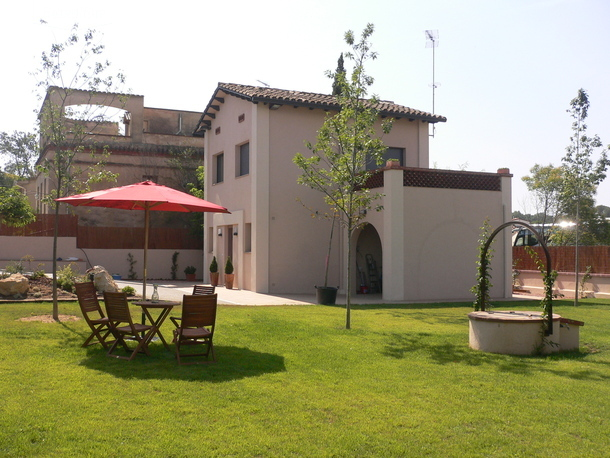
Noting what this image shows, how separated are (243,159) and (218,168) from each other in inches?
116

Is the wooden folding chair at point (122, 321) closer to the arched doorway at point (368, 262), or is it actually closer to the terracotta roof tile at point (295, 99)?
the terracotta roof tile at point (295, 99)

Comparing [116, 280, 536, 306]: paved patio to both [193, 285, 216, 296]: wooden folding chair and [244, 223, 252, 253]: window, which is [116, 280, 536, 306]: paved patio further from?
[193, 285, 216, 296]: wooden folding chair

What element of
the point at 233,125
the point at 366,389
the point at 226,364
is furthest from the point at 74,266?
the point at 366,389

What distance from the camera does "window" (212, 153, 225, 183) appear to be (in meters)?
22.9

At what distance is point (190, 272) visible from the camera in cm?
2528

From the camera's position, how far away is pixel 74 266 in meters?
22.6

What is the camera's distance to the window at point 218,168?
22.9 metres

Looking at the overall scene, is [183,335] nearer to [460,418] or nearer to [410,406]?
[410,406]

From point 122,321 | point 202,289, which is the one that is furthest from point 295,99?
point 122,321

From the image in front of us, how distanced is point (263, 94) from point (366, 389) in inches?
555

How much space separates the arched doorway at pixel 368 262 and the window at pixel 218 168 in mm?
6396

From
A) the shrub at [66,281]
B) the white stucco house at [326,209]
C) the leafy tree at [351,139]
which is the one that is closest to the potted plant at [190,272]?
the white stucco house at [326,209]

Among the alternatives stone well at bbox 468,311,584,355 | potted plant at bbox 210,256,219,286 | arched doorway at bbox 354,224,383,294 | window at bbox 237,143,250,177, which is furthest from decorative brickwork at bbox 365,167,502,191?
stone well at bbox 468,311,584,355

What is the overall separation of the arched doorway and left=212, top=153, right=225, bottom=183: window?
6396 mm
